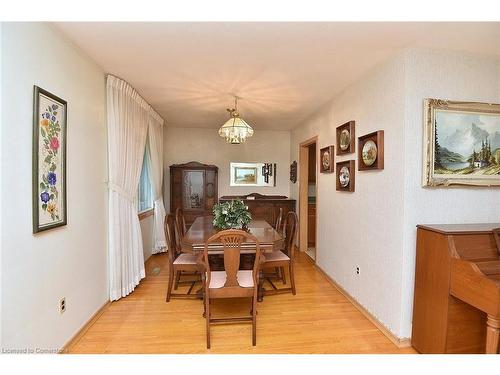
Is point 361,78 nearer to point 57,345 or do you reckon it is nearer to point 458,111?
point 458,111

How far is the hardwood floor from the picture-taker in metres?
1.92

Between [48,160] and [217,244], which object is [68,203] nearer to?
[48,160]

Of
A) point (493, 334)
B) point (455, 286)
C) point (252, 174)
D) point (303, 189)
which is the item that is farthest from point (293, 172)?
point (493, 334)

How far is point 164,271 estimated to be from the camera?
352cm

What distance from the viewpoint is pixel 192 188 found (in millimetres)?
4719

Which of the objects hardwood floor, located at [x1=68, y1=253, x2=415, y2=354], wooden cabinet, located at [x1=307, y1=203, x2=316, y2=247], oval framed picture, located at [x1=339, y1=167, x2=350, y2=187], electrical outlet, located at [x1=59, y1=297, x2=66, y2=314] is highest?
oval framed picture, located at [x1=339, y1=167, x2=350, y2=187]

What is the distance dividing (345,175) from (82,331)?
3019 millimetres

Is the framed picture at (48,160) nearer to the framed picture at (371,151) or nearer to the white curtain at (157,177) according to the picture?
the white curtain at (157,177)

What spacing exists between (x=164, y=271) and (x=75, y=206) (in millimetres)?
1881

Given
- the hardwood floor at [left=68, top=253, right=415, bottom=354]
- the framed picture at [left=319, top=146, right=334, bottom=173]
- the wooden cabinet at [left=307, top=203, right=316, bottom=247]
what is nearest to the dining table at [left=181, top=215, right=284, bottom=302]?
the hardwood floor at [left=68, top=253, right=415, bottom=354]

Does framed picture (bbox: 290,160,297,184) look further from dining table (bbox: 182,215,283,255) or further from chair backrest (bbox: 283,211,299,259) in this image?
dining table (bbox: 182,215,283,255)

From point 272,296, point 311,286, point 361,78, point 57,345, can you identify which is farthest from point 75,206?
point 361,78

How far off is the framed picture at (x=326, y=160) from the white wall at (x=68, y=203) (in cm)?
270

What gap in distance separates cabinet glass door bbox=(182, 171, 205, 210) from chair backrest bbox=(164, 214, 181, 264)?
1.79 metres
